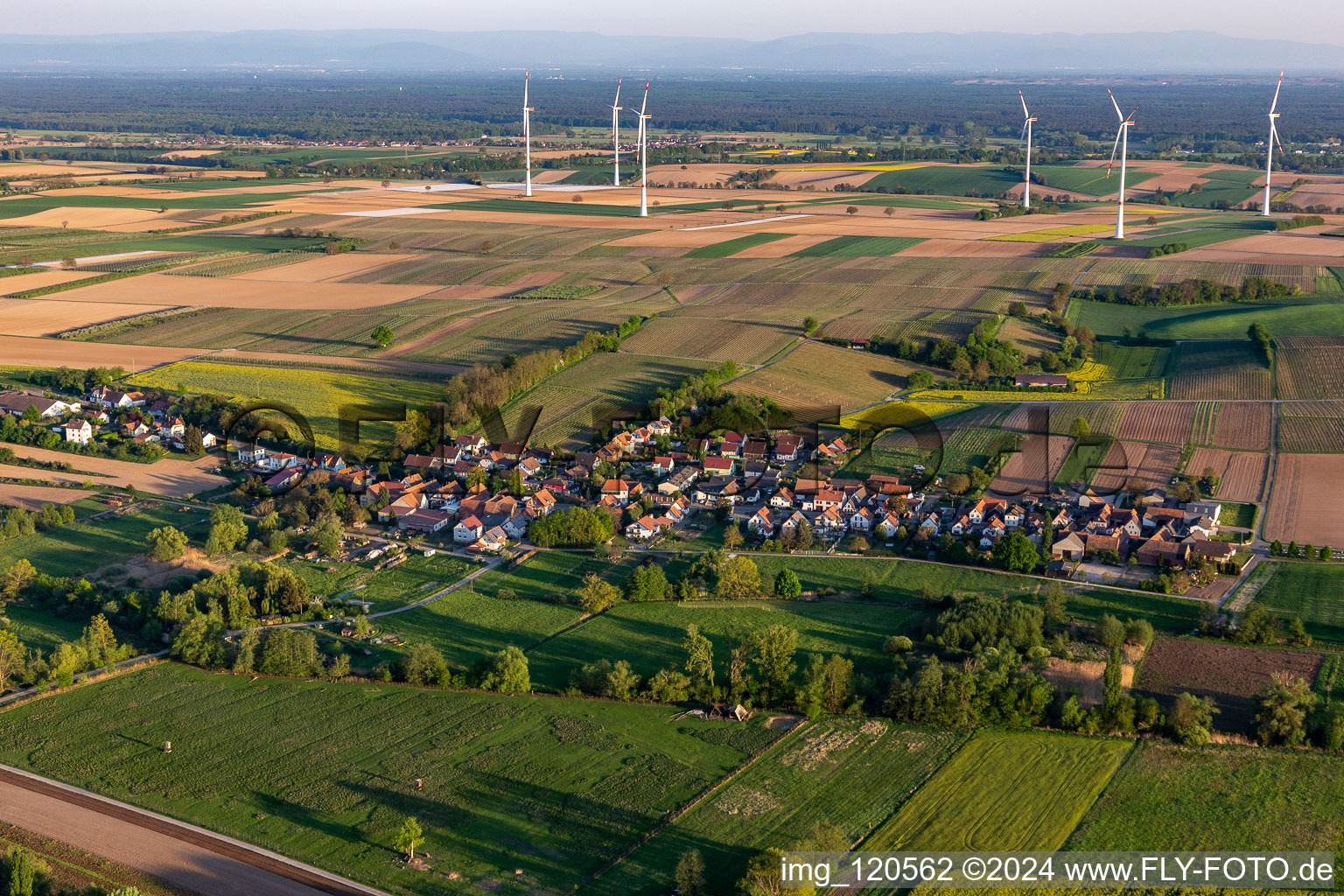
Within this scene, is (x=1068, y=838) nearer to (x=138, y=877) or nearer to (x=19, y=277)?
(x=138, y=877)

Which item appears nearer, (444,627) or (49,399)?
(444,627)

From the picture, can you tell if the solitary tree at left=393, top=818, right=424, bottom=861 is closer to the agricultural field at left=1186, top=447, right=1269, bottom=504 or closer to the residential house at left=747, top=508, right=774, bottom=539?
the residential house at left=747, top=508, right=774, bottom=539

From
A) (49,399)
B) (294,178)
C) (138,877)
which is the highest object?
(294,178)

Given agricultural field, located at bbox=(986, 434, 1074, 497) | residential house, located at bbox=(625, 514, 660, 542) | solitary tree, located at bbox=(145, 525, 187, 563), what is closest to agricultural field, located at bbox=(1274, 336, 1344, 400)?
agricultural field, located at bbox=(986, 434, 1074, 497)

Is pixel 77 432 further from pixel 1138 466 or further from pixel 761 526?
pixel 1138 466

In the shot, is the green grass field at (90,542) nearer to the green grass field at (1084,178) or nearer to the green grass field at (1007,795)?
the green grass field at (1007,795)

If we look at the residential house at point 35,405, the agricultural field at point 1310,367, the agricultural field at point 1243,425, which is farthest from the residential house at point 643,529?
the agricultural field at point 1310,367

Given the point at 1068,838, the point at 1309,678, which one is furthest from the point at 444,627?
the point at 1309,678
